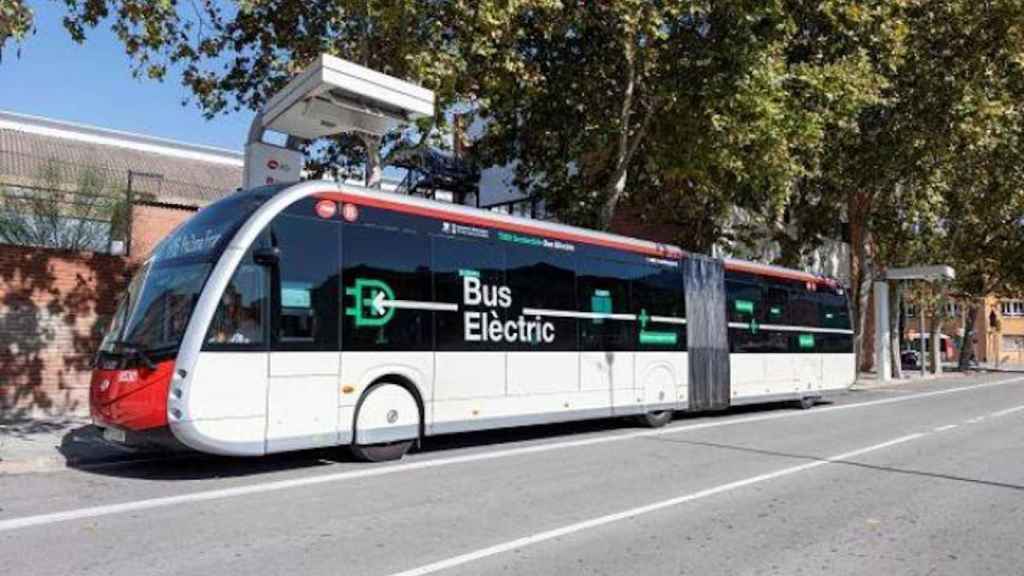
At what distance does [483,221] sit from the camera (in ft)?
41.9

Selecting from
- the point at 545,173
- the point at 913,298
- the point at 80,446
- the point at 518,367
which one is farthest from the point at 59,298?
the point at 913,298

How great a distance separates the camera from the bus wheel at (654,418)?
1595cm

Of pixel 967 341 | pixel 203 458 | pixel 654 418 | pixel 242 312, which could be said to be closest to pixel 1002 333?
pixel 967 341

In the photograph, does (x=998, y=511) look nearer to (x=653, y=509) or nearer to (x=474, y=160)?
(x=653, y=509)

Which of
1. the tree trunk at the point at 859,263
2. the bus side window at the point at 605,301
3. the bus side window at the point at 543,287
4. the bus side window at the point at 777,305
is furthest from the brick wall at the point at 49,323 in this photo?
the tree trunk at the point at 859,263

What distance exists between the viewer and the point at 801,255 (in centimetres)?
3198

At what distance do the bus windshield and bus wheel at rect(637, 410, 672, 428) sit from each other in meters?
8.04

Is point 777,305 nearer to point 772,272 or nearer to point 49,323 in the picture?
point 772,272

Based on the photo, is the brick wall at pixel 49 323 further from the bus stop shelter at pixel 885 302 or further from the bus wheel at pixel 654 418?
the bus stop shelter at pixel 885 302

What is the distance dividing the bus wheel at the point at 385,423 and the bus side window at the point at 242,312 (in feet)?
5.42

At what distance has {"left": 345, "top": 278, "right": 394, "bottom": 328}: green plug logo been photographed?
10.8 metres

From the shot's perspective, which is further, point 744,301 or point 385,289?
point 744,301

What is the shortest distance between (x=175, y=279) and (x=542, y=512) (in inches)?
191

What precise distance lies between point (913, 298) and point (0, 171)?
45.4m
